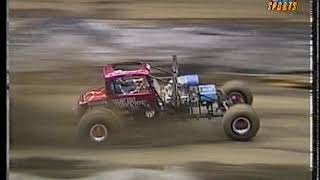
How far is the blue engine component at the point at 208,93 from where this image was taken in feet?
6.08

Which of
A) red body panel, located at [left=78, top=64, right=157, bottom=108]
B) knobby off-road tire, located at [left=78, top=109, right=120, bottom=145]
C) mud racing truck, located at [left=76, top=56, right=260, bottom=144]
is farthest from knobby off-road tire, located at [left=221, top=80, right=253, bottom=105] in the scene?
knobby off-road tire, located at [left=78, top=109, right=120, bottom=145]

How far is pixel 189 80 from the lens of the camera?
1.85 meters

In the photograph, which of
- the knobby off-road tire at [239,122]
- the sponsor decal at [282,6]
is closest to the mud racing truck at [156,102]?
the knobby off-road tire at [239,122]

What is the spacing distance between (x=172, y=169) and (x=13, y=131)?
433mm

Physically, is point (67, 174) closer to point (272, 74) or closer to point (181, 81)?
point (181, 81)

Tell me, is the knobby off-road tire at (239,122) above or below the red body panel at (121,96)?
below

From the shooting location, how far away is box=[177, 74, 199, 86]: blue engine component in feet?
6.07

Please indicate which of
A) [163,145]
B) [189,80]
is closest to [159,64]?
[189,80]

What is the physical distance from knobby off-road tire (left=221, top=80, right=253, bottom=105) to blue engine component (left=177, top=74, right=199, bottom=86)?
7cm

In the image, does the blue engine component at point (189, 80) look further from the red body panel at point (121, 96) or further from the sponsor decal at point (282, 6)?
the sponsor decal at point (282, 6)

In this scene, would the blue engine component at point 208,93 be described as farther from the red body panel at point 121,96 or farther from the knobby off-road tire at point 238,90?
the red body panel at point 121,96

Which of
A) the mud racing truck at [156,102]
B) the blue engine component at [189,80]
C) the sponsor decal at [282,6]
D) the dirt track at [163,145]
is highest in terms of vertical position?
the sponsor decal at [282,6]

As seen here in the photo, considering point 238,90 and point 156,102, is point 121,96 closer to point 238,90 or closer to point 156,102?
point 156,102

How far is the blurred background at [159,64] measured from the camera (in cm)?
182
